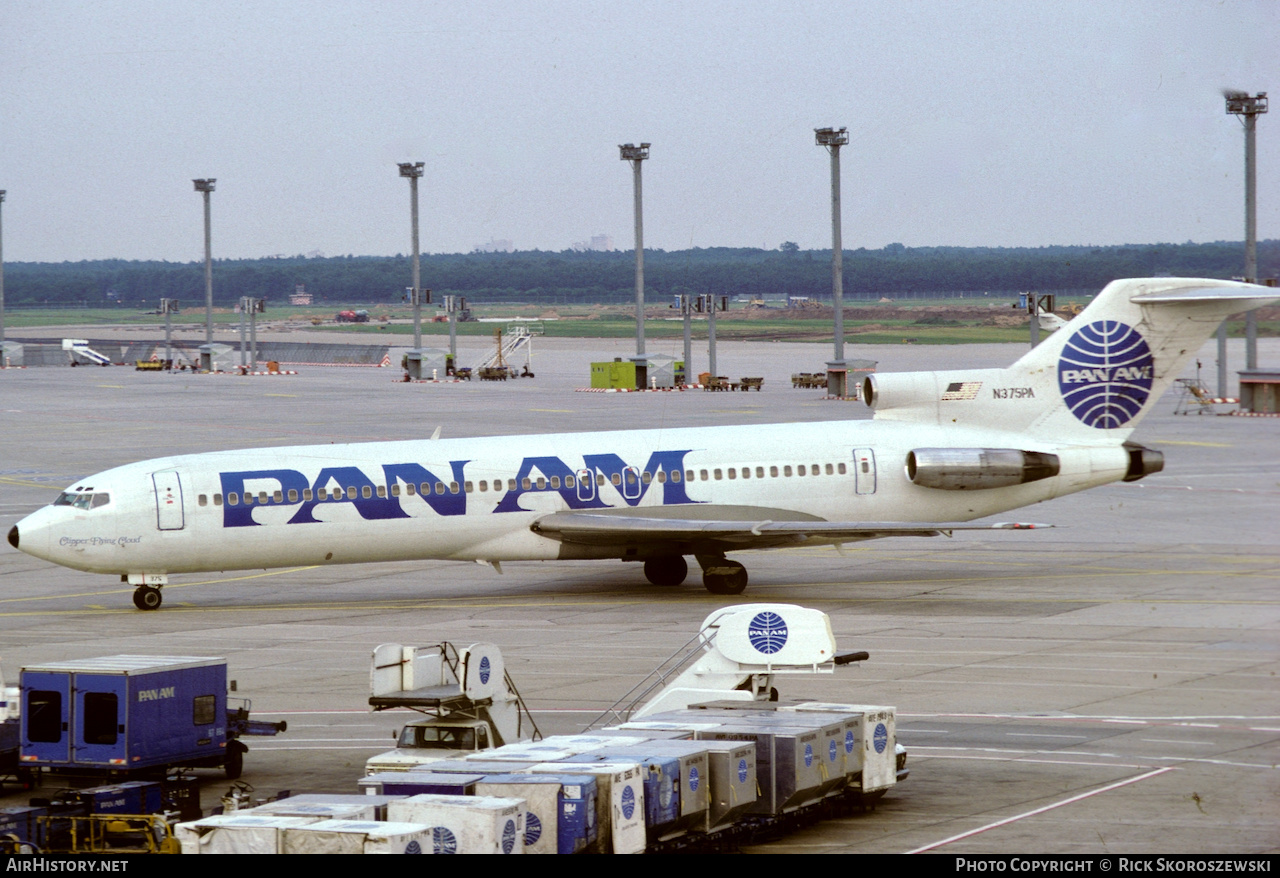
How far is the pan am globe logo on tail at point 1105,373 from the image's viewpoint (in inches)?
1602

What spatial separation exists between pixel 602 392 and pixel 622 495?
66.9 meters

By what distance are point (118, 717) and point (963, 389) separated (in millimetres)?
24668

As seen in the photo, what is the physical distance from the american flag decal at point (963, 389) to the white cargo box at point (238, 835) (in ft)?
91.4

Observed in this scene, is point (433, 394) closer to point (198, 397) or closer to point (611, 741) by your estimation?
point (198, 397)

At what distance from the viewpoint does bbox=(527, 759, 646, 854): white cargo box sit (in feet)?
56.5

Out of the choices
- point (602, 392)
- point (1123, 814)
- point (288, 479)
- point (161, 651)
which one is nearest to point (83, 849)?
point (1123, 814)

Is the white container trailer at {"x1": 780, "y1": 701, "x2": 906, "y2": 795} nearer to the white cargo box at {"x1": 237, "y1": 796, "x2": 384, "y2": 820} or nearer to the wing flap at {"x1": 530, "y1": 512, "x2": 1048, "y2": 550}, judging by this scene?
the white cargo box at {"x1": 237, "y1": 796, "x2": 384, "y2": 820}

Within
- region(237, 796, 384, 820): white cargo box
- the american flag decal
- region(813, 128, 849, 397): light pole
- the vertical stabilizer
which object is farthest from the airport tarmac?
region(813, 128, 849, 397): light pole

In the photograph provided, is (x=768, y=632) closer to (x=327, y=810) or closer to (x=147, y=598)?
(x=327, y=810)

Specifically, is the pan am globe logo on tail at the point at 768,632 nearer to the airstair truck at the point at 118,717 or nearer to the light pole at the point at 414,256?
the airstair truck at the point at 118,717

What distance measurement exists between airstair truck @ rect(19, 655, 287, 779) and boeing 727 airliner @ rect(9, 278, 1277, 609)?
1481 cm

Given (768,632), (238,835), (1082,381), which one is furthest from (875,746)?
(1082,381)
